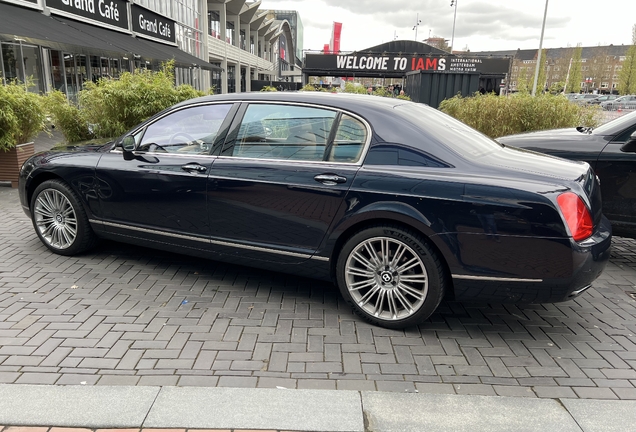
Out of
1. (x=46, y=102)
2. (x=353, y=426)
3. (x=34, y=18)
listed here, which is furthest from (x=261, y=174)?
(x=34, y=18)

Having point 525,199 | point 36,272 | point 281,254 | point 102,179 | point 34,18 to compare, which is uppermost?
point 34,18

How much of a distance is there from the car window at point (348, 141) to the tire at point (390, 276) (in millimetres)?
575

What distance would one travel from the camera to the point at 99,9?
18953mm

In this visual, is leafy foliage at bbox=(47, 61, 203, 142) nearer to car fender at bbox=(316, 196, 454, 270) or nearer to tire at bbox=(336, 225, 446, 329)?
car fender at bbox=(316, 196, 454, 270)

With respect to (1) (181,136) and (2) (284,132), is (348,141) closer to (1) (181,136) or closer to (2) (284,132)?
(2) (284,132)

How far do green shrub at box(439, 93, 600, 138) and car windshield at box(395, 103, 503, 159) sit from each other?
5.76 m

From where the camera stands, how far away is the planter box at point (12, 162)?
→ 7.91m

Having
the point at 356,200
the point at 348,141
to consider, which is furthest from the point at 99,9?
the point at 356,200

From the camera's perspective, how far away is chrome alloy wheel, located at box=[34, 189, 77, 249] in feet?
15.5

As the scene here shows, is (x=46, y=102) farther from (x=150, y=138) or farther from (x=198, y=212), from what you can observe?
(x=198, y=212)

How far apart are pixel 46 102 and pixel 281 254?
7.14 metres

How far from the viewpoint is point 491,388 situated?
9.21 ft

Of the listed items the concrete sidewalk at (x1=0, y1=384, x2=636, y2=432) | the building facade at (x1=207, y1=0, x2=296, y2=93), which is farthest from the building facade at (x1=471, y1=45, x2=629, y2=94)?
the concrete sidewalk at (x1=0, y1=384, x2=636, y2=432)

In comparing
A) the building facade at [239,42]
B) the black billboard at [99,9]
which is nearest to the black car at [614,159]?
the black billboard at [99,9]
